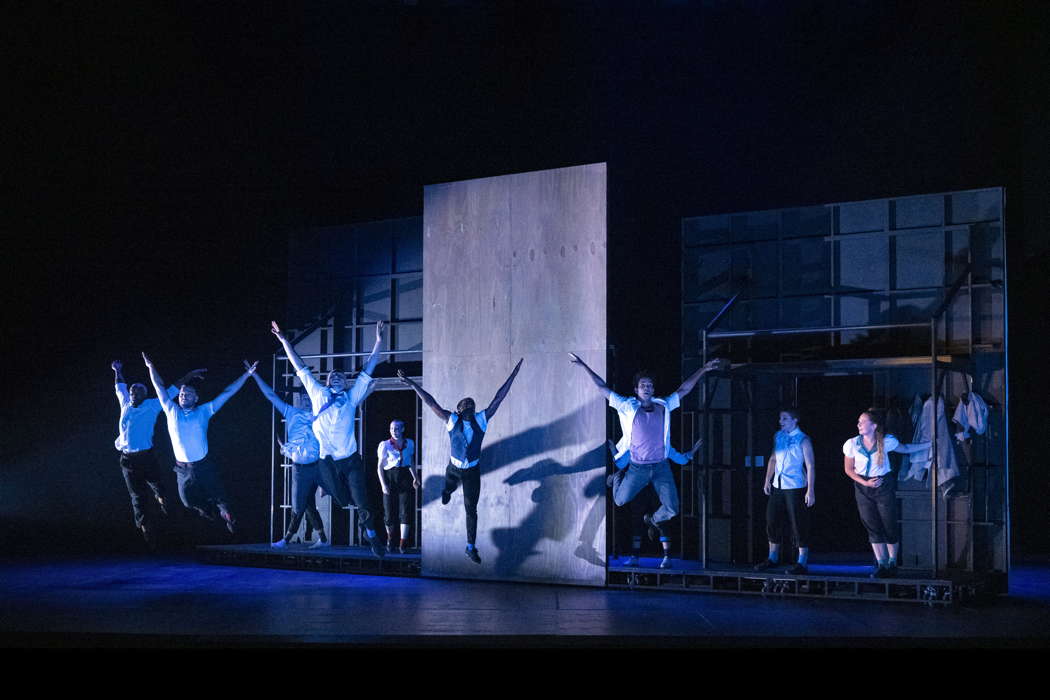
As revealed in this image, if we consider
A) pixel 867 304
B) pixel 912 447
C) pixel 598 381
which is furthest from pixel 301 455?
pixel 912 447

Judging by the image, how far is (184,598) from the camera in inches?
456

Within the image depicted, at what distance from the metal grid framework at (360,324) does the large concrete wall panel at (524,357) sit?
7.30 feet

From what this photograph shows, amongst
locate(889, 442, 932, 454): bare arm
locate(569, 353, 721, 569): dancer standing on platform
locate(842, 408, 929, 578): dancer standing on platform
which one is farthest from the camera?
locate(569, 353, 721, 569): dancer standing on platform

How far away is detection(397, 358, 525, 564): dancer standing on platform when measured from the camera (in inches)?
508

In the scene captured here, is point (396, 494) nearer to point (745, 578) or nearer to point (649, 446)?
point (649, 446)

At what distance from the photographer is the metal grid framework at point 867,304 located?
12062mm

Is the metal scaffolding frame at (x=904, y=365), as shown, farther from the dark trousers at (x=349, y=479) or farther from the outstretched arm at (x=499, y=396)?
the dark trousers at (x=349, y=479)

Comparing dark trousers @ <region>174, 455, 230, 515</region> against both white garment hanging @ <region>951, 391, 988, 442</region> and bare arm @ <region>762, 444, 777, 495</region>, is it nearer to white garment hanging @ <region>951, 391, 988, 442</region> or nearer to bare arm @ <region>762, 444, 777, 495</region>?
bare arm @ <region>762, 444, 777, 495</region>

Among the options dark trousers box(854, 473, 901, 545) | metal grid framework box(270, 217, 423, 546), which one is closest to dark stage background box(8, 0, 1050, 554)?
metal grid framework box(270, 217, 423, 546)

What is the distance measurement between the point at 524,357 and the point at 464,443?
133cm

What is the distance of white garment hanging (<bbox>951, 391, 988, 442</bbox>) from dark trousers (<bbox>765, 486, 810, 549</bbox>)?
1.88 metres

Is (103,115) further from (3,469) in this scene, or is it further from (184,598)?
(184,598)

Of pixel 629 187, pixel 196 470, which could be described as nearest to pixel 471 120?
pixel 629 187

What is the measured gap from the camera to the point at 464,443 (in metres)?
12.9
